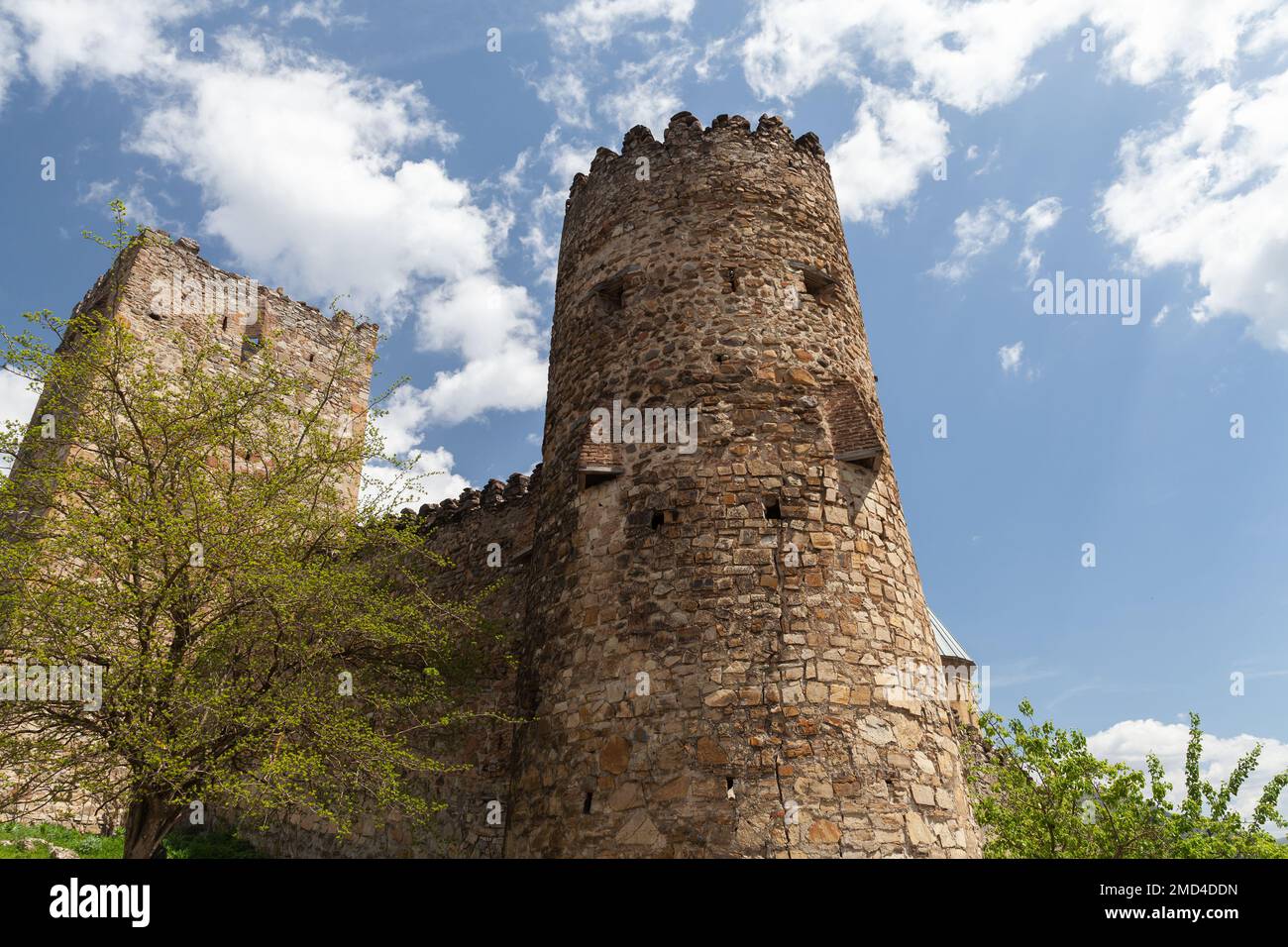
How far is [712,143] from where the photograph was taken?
9.89 meters

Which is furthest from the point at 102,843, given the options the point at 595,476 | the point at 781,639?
the point at 781,639

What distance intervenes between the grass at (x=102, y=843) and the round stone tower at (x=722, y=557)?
29.5 feet

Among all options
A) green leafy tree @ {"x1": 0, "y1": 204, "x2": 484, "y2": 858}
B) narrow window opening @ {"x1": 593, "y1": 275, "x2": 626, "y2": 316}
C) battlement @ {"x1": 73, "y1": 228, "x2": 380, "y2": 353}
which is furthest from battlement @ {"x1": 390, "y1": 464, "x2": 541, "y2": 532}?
battlement @ {"x1": 73, "y1": 228, "x2": 380, "y2": 353}

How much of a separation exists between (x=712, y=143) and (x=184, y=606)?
27.1 ft

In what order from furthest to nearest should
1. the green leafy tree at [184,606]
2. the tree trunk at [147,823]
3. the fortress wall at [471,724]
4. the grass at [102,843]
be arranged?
1. the grass at [102,843]
2. the fortress wall at [471,724]
3. the tree trunk at [147,823]
4. the green leafy tree at [184,606]

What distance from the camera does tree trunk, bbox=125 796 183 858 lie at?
8.22 metres

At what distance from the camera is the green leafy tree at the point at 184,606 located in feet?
25.5

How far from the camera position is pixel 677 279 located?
909cm

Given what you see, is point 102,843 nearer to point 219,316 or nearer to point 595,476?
point 595,476

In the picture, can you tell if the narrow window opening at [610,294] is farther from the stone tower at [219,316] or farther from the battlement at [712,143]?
the stone tower at [219,316]

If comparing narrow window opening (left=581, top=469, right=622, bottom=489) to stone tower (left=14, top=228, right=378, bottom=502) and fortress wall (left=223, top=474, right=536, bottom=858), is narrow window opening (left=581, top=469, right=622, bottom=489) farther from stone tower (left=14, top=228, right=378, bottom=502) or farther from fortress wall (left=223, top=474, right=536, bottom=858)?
stone tower (left=14, top=228, right=378, bottom=502)

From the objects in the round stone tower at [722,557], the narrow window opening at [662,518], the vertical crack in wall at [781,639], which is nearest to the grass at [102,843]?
the round stone tower at [722,557]

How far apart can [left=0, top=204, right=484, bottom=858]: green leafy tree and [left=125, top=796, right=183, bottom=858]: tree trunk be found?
0.7 inches
